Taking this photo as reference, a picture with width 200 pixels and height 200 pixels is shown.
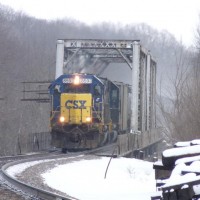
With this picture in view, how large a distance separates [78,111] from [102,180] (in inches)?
381

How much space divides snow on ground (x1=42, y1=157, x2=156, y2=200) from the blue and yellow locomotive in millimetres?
4061

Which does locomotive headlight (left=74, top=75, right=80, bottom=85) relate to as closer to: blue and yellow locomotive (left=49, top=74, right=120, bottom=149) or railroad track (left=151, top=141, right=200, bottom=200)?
blue and yellow locomotive (left=49, top=74, right=120, bottom=149)

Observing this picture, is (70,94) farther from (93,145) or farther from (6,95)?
(6,95)

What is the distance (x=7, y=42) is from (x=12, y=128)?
1751cm

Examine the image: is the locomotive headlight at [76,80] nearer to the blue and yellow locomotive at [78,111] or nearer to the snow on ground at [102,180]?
the blue and yellow locomotive at [78,111]

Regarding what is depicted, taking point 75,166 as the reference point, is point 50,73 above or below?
above

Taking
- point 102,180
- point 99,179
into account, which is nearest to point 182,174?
point 102,180

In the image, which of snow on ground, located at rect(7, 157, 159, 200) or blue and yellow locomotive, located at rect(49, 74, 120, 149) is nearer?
snow on ground, located at rect(7, 157, 159, 200)

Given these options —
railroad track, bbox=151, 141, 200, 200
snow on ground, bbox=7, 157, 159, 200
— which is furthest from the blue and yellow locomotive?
railroad track, bbox=151, 141, 200, 200

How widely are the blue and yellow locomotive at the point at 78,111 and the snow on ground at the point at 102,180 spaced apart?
13.3 ft

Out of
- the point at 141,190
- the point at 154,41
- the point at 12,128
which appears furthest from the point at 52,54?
the point at 141,190

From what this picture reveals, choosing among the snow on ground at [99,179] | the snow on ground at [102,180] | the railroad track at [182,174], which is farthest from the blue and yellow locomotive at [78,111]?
the railroad track at [182,174]

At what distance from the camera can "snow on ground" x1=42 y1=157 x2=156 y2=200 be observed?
9516mm

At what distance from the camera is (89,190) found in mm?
10031
